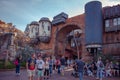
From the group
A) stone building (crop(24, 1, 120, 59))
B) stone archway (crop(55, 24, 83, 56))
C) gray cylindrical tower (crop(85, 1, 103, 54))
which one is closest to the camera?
stone building (crop(24, 1, 120, 59))

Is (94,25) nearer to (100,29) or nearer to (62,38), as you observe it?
(100,29)

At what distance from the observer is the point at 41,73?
1373 cm

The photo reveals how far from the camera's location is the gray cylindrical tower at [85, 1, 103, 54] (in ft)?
100

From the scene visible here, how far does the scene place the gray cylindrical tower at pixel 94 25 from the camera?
30531 mm

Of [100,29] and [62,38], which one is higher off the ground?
[100,29]

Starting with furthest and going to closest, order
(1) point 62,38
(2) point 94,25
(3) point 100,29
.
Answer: (1) point 62,38, (3) point 100,29, (2) point 94,25

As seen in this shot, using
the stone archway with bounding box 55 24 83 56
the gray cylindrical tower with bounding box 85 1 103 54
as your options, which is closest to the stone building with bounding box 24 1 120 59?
the gray cylindrical tower with bounding box 85 1 103 54

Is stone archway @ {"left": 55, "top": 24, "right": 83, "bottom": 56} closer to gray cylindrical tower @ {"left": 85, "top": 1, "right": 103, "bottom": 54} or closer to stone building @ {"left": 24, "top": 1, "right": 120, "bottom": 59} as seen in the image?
stone building @ {"left": 24, "top": 1, "right": 120, "bottom": 59}

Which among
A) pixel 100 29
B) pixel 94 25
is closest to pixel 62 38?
pixel 94 25

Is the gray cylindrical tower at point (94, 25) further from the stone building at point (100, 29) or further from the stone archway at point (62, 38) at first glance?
the stone archway at point (62, 38)

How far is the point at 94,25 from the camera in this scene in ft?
100

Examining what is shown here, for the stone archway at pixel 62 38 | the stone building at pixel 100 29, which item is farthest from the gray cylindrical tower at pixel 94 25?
the stone archway at pixel 62 38

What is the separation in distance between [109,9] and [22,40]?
82.2ft

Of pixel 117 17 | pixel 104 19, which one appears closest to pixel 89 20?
pixel 104 19
